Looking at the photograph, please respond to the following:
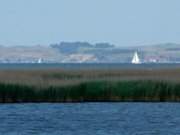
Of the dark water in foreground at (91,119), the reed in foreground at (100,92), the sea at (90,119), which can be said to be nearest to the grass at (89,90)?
the reed in foreground at (100,92)

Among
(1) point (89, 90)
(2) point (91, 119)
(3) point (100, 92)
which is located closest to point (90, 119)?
(2) point (91, 119)

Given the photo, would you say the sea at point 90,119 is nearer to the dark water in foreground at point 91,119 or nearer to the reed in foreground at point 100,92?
the dark water in foreground at point 91,119

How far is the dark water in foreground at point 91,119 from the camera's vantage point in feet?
124

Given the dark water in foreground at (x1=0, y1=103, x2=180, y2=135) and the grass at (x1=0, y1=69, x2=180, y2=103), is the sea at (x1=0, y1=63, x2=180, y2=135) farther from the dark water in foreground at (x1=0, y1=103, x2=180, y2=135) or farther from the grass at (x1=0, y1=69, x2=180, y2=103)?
the grass at (x1=0, y1=69, x2=180, y2=103)

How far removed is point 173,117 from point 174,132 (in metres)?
5.93

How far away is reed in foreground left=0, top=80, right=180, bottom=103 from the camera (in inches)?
1924

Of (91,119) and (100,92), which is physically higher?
(100,92)

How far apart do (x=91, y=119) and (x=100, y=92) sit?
7540 millimetres

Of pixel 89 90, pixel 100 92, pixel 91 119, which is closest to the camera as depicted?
pixel 91 119

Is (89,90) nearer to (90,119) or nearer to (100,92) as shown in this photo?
(100,92)

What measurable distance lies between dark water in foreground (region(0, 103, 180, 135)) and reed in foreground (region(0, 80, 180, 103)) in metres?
0.97

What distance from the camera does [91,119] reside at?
139 feet

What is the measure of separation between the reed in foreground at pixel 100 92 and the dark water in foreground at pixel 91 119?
0.97 meters

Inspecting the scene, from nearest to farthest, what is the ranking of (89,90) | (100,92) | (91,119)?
(91,119) → (89,90) → (100,92)
